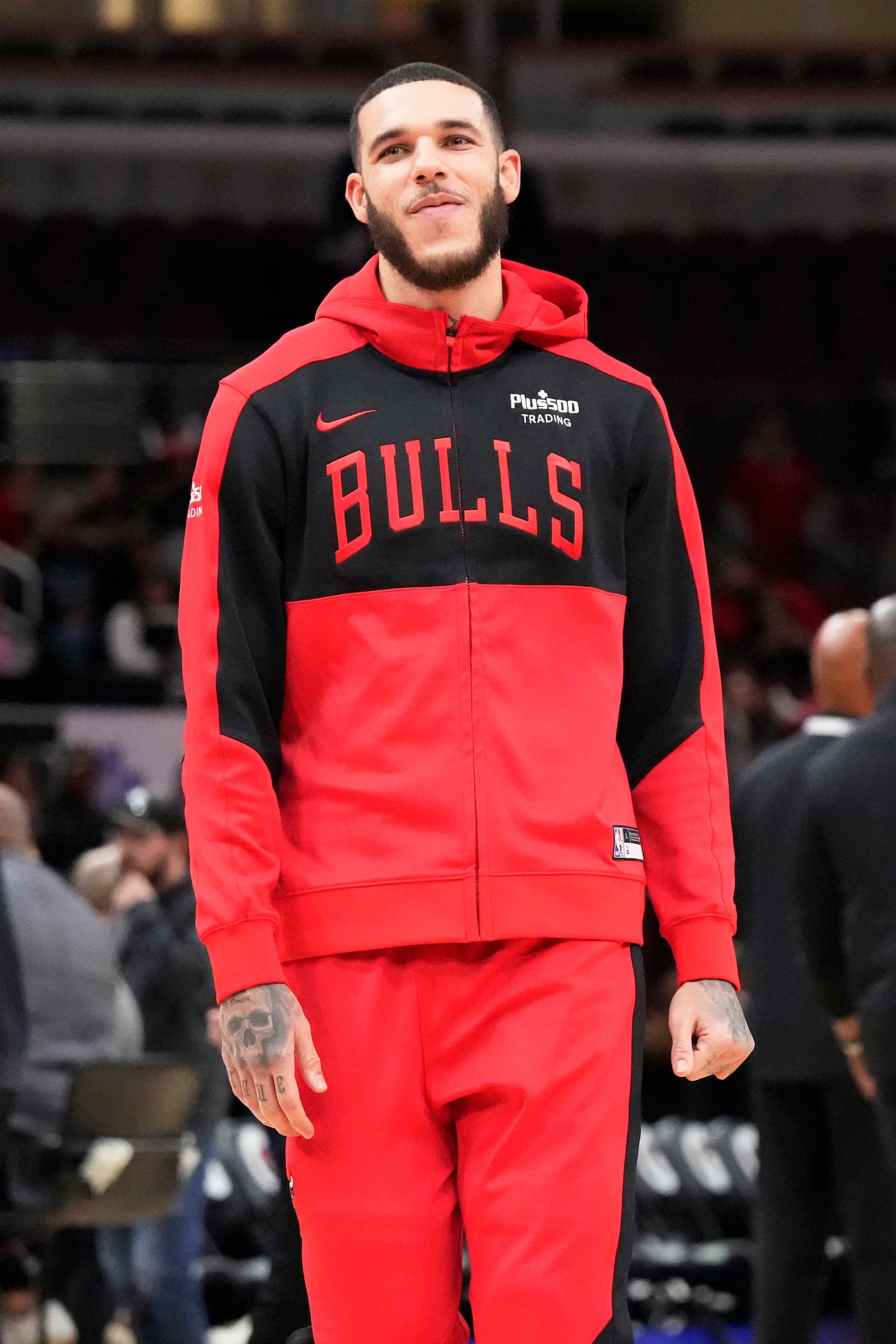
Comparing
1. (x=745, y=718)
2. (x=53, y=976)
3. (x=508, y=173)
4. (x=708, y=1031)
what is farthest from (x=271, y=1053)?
(x=745, y=718)

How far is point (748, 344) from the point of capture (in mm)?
13500

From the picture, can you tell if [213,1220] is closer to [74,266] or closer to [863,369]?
[863,369]

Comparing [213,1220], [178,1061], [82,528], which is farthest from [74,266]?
[178,1061]

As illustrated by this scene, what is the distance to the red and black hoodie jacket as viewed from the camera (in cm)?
211

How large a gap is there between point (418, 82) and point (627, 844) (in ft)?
2.98

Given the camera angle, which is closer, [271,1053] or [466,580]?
[271,1053]

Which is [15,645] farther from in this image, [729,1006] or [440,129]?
[729,1006]

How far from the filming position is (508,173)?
239 centimetres

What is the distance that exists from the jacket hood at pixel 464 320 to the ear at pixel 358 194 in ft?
0.19

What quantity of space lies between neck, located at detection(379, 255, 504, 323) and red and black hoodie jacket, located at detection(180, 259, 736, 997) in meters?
0.03

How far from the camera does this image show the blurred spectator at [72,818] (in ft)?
27.9

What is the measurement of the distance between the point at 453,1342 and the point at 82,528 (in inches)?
354

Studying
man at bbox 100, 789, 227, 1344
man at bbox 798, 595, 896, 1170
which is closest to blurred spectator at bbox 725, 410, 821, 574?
man at bbox 100, 789, 227, 1344

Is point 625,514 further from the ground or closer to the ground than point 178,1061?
further from the ground
